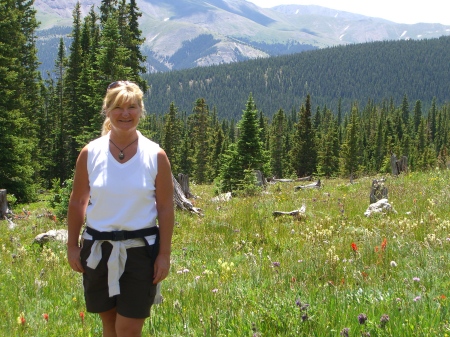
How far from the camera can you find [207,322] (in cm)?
362

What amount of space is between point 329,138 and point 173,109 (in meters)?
25.1

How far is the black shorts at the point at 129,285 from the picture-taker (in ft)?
9.73

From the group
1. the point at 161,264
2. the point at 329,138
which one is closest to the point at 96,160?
the point at 161,264

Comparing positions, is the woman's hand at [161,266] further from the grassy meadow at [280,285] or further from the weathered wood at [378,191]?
the weathered wood at [378,191]

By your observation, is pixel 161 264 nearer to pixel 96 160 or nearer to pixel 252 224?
pixel 96 160

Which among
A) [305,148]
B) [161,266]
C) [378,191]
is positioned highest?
[161,266]

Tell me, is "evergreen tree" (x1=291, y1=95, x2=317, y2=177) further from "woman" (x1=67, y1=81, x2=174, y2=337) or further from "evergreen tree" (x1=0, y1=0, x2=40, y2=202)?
"woman" (x1=67, y1=81, x2=174, y2=337)

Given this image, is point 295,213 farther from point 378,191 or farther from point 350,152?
point 350,152

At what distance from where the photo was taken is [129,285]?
2977mm

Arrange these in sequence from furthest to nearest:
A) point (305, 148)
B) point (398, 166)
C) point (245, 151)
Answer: point (305, 148) < point (245, 151) < point (398, 166)

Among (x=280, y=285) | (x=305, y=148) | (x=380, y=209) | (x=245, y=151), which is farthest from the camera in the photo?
(x=305, y=148)

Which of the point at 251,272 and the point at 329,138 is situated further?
the point at 329,138

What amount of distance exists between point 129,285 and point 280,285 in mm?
1833

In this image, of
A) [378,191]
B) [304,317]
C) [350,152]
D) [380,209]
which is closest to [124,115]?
[304,317]
